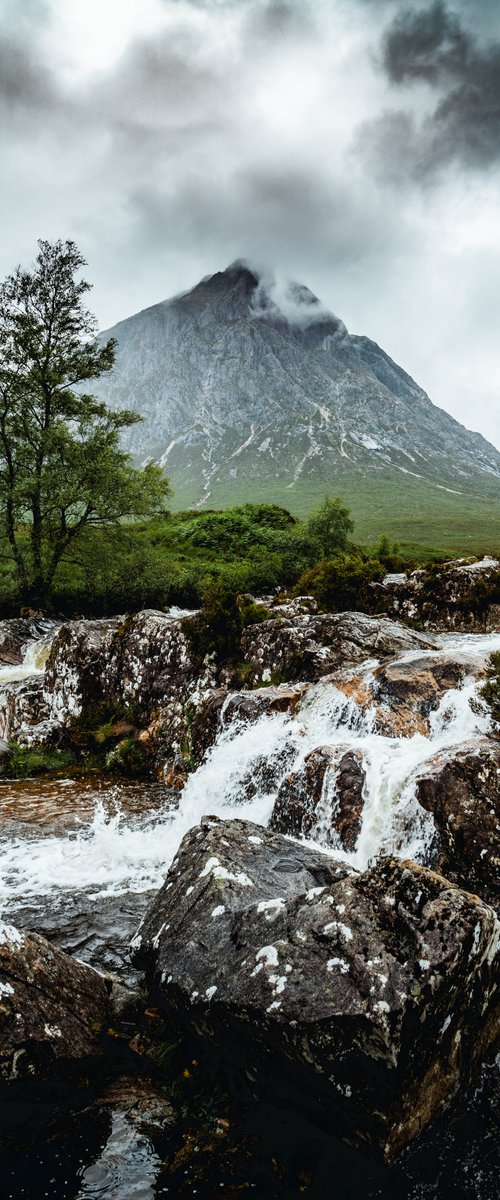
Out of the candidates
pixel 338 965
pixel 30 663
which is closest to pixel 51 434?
pixel 30 663

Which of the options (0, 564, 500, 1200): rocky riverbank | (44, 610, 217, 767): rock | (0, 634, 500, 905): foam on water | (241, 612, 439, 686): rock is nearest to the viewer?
(0, 564, 500, 1200): rocky riverbank

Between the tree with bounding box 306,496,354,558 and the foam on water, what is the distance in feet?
64.3

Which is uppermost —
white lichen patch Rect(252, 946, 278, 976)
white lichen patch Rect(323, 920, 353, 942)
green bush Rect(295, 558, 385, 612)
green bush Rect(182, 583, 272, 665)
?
green bush Rect(295, 558, 385, 612)

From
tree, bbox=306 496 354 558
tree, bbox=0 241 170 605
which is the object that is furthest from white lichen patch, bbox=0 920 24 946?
tree, bbox=306 496 354 558

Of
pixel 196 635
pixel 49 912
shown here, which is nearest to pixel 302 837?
pixel 49 912

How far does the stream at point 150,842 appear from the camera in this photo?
196 inches

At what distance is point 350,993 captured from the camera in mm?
5316

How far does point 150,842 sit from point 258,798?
2628 millimetres

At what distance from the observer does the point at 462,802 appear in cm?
924

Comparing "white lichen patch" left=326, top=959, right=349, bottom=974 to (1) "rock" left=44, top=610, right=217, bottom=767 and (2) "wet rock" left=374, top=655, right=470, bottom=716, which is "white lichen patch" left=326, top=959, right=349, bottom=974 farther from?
(1) "rock" left=44, top=610, right=217, bottom=767

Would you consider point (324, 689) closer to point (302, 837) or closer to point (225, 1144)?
point (302, 837)

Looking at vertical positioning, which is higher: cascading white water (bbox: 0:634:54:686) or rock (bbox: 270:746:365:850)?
cascading white water (bbox: 0:634:54:686)

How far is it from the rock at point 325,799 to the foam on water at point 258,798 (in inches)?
9.5

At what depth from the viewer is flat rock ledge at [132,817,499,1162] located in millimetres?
4977
